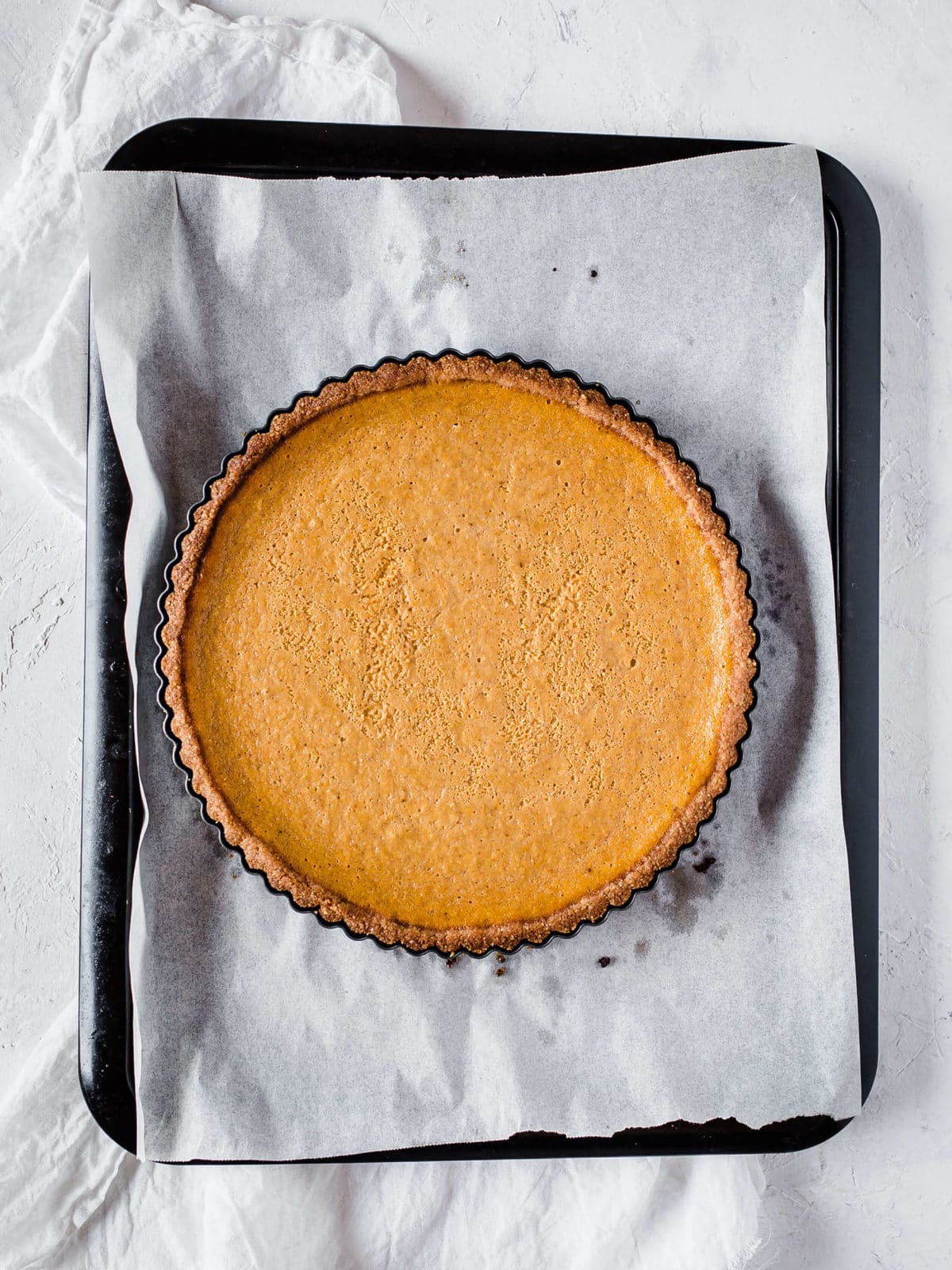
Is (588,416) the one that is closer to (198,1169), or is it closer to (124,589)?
(124,589)

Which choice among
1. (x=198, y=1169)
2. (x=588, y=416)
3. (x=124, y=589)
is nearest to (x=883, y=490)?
(x=588, y=416)

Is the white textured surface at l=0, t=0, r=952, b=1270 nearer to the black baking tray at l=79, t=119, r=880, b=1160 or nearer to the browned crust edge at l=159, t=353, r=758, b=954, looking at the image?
the black baking tray at l=79, t=119, r=880, b=1160

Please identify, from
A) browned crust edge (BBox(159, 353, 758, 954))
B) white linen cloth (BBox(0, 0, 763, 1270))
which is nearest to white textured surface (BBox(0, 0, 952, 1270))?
white linen cloth (BBox(0, 0, 763, 1270))

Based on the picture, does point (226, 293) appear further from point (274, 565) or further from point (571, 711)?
point (571, 711)

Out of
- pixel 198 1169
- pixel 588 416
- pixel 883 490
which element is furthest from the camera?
pixel 883 490

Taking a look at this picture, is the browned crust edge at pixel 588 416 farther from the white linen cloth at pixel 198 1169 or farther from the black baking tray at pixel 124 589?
the white linen cloth at pixel 198 1169
